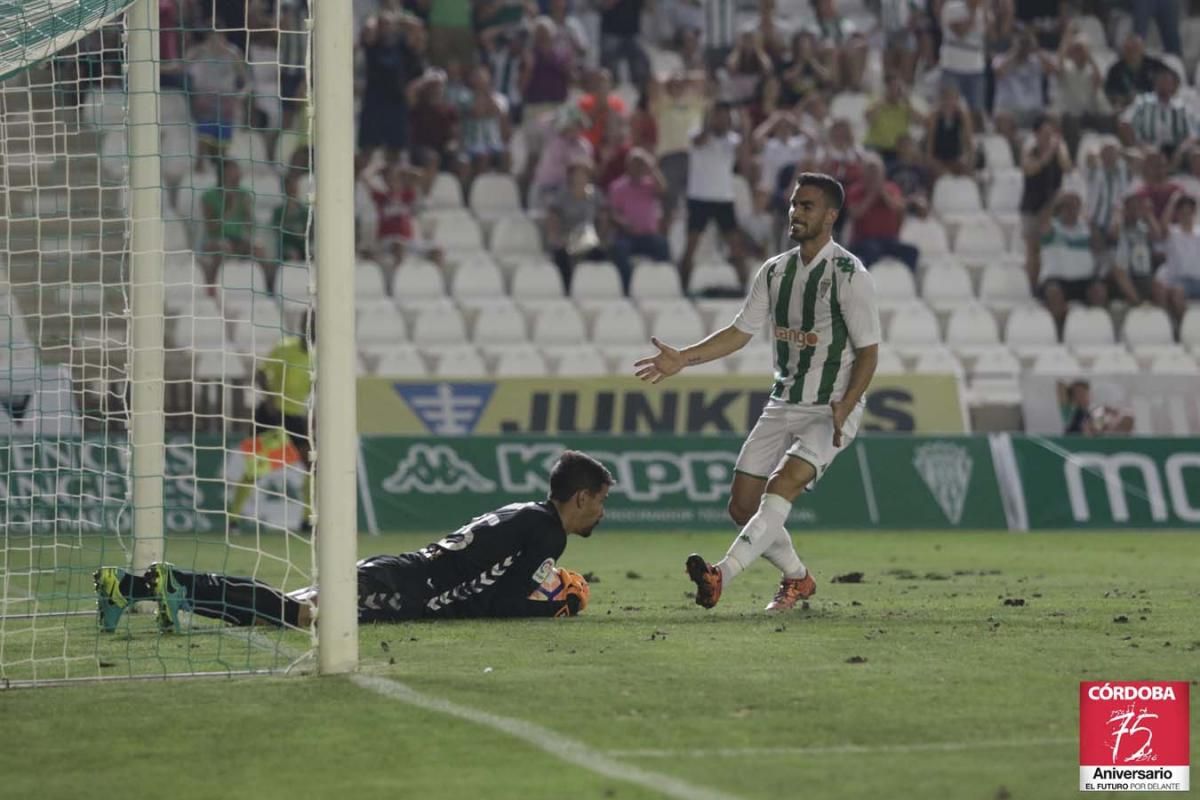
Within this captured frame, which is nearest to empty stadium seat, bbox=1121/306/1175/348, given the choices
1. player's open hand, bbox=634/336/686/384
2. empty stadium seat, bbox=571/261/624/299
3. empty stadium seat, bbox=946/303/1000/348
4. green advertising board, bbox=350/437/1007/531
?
empty stadium seat, bbox=946/303/1000/348

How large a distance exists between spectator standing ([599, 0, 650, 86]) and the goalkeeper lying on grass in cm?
1419

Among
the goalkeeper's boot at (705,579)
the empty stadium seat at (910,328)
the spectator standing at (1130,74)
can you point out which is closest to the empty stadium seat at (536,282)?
the empty stadium seat at (910,328)

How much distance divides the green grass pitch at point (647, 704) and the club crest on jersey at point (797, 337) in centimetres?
135

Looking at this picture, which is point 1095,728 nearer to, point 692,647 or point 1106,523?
point 692,647

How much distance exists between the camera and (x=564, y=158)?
20.4 m

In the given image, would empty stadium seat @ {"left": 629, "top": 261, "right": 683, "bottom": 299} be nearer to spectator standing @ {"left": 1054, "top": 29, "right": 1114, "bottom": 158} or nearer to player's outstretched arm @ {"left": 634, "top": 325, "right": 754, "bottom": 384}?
spectator standing @ {"left": 1054, "top": 29, "right": 1114, "bottom": 158}

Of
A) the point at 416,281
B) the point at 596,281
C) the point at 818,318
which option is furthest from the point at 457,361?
the point at 818,318

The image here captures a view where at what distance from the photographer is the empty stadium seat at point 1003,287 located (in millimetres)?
21078

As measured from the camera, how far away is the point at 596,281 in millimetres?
20094

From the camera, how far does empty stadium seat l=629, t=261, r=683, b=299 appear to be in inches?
790

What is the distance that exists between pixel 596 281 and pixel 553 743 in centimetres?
1472

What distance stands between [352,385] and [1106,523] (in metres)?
12.0

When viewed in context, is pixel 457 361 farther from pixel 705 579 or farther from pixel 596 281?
pixel 705 579

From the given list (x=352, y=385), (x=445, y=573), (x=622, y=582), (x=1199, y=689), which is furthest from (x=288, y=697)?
(x=622, y=582)
